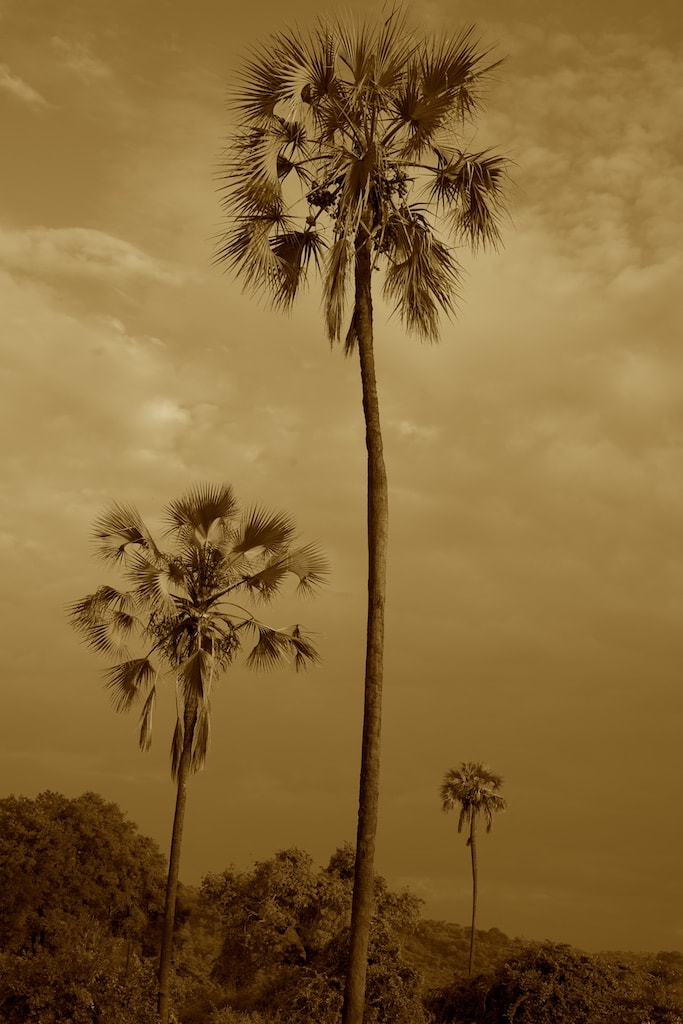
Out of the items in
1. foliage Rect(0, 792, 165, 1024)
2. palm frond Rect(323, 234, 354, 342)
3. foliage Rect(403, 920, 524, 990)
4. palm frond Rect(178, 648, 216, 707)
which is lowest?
foliage Rect(403, 920, 524, 990)

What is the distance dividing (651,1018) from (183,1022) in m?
18.1

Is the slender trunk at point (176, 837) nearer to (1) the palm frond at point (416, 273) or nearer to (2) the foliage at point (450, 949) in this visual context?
(1) the palm frond at point (416, 273)

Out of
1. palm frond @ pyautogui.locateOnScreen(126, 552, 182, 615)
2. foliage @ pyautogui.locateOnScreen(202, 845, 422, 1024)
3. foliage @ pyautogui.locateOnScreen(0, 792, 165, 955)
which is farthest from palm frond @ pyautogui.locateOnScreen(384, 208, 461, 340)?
foliage @ pyautogui.locateOnScreen(0, 792, 165, 955)

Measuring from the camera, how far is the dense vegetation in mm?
19234

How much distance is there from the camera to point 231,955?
1438 inches

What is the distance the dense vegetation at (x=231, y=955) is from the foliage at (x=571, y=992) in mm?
33

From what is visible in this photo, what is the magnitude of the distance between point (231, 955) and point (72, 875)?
8.83m

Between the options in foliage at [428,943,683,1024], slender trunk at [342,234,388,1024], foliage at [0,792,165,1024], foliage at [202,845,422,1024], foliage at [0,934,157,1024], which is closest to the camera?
slender trunk at [342,234,388,1024]

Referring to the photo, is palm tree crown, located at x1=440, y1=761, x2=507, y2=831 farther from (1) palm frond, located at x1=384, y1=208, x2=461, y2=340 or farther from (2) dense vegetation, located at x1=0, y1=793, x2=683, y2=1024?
(1) palm frond, located at x1=384, y1=208, x2=461, y2=340

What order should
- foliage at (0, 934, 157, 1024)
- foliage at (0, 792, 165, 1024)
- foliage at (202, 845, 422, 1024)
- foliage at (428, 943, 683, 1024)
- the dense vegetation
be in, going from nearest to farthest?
foliage at (0, 934, 157, 1024) < the dense vegetation < foliage at (428, 943, 683, 1024) < foliage at (202, 845, 422, 1024) < foliage at (0, 792, 165, 1024)

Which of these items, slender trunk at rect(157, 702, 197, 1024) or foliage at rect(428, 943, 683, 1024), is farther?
foliage at rect(428, 943, 683, 1024)

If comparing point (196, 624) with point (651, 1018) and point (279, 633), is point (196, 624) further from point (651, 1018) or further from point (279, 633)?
point (651, 1018)

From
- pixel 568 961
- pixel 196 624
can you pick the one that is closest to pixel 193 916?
pixel 568 961

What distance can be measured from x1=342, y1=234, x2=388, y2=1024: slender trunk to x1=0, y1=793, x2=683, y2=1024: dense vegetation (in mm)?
9434
